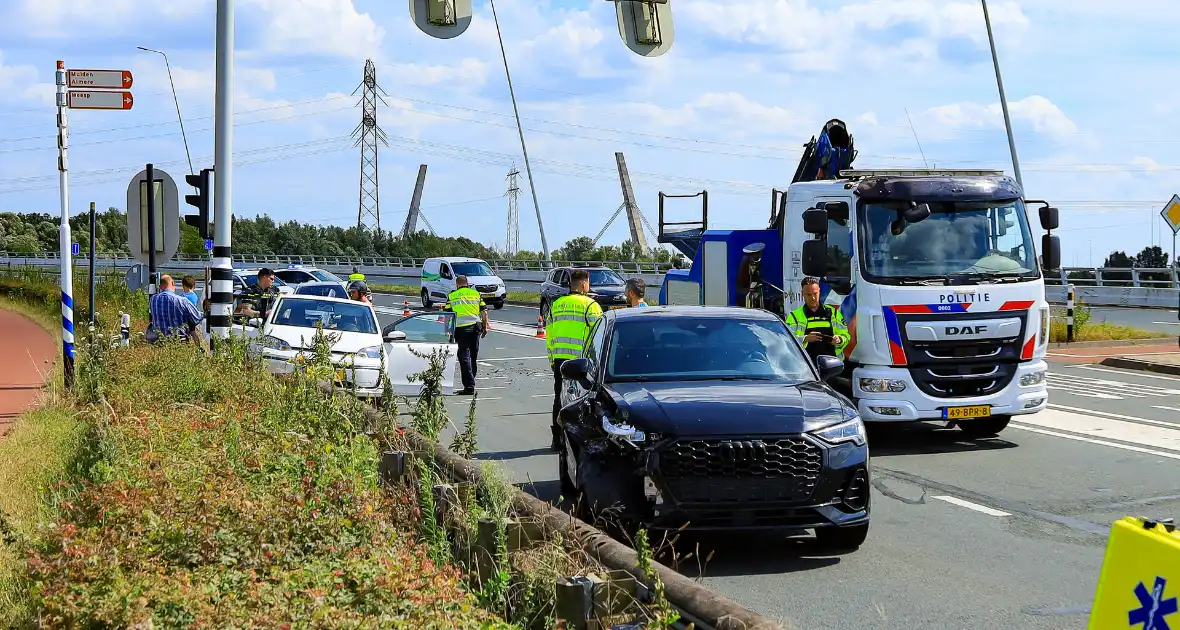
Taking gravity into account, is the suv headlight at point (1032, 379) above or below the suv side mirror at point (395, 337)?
below

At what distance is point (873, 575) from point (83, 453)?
5.58 metres

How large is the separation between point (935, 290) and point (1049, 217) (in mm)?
1781

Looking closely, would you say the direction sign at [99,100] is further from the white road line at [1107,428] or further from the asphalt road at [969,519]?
the white road line at [1107,428]

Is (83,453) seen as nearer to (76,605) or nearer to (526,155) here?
(76,605)

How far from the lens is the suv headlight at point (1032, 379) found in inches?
503

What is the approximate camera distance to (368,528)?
20.0 ft

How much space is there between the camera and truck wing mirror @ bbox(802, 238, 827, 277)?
12953 mm

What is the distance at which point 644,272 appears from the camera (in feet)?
204

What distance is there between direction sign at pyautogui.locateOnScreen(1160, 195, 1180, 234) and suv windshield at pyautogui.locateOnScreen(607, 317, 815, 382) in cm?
2017

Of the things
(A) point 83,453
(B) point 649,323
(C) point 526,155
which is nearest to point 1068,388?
(B) point 649,323

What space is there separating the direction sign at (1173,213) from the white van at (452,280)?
79.1 ft

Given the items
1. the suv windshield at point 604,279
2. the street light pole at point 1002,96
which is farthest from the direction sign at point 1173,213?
the suv windshield at point 604,279

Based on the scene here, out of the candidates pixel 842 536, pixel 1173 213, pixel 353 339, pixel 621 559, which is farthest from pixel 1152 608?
pixel 1173 213

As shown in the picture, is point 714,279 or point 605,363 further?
point 714,279
